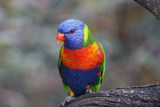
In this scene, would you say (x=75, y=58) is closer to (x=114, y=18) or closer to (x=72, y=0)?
(x=72, y=0)

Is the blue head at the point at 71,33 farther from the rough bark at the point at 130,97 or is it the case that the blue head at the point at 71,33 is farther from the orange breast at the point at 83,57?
the rough bark at the point at 130,97

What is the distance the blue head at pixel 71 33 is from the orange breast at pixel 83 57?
58 mm

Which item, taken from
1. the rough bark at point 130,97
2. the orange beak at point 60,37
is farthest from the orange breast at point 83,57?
the rough bark at point 130,97

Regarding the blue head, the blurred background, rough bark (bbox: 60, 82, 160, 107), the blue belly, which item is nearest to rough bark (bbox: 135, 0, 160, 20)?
rough bark (bbox: 60, 82, 160, 107)

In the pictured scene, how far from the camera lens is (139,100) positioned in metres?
1.83

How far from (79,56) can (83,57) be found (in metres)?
0.04

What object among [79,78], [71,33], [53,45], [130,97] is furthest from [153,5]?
[53,45]

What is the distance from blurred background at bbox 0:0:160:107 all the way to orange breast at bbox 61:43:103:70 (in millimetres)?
703

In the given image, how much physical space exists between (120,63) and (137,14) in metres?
0.79

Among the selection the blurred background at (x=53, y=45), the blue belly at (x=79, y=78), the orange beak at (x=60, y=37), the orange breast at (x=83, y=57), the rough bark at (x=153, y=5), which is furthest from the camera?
the blurred background at (x=53, y=45)

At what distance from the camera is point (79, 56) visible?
2410 mm

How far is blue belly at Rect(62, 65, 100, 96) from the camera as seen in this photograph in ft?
8.36

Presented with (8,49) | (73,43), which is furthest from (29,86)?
(73,43)

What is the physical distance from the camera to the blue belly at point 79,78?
255 cm
